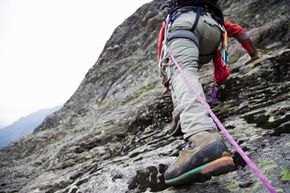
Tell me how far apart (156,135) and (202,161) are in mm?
2676

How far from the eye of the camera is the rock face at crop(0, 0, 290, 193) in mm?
3086

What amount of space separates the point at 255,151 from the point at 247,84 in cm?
261

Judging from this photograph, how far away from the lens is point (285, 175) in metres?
2.46

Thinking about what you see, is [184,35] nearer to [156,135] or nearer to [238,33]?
[156,135]

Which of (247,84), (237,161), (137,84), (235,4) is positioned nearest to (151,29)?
(235,4)

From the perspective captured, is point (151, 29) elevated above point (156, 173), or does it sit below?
above

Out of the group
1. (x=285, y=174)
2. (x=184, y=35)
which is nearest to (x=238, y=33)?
(x=184, y=35)

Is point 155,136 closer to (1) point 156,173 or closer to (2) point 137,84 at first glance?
(1) point 156,173

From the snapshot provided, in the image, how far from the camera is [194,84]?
3289 mm

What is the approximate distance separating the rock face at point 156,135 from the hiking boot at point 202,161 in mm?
218

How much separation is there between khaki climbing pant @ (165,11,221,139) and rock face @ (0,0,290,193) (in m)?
0.60

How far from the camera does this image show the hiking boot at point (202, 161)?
251 cm

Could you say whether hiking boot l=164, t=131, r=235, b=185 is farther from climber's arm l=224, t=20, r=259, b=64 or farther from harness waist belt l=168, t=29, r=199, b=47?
climber's arm l=224, t=20, r=259, b=64

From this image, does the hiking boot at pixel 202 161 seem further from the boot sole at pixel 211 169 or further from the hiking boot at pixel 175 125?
the hiking boot at pixel 175 125
